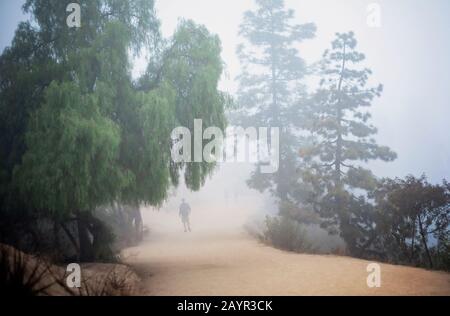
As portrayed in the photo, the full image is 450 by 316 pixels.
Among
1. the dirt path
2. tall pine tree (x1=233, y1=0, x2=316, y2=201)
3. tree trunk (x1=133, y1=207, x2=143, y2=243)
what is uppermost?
tall pine tree (x1=233, y1=0, x2=316, y2=201)

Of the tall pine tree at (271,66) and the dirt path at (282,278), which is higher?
the tall pine tree at (271,66)

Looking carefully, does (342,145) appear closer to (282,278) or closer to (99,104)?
(282,278)

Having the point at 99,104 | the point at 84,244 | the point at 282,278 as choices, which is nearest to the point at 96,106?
the point at 99,104

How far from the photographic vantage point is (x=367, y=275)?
24.2ft

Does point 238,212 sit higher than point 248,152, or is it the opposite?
point 248,152

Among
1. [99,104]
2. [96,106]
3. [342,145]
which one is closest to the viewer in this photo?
[96,106]

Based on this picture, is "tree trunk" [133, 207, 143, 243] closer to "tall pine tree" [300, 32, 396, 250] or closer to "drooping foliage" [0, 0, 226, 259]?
"drooping foliage" [0, 0, 226, 259]

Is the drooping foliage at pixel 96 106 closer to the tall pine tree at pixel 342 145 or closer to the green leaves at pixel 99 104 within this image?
the green leaves at pixel 99 104

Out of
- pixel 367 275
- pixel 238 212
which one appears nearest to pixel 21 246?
pixel 367 275

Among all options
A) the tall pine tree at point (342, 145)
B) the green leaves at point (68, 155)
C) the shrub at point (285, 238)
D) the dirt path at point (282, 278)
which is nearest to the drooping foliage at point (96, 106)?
the green leaves at point (68, 155)

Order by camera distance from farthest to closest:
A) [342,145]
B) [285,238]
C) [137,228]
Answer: [137,228]
[342,145]
[285,238]

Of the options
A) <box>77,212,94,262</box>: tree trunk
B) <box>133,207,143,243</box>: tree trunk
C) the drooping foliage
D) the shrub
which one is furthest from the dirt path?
<box>133,207,143,243</box>: tree trunk

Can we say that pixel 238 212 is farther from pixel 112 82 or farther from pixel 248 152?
pixel 112 82
